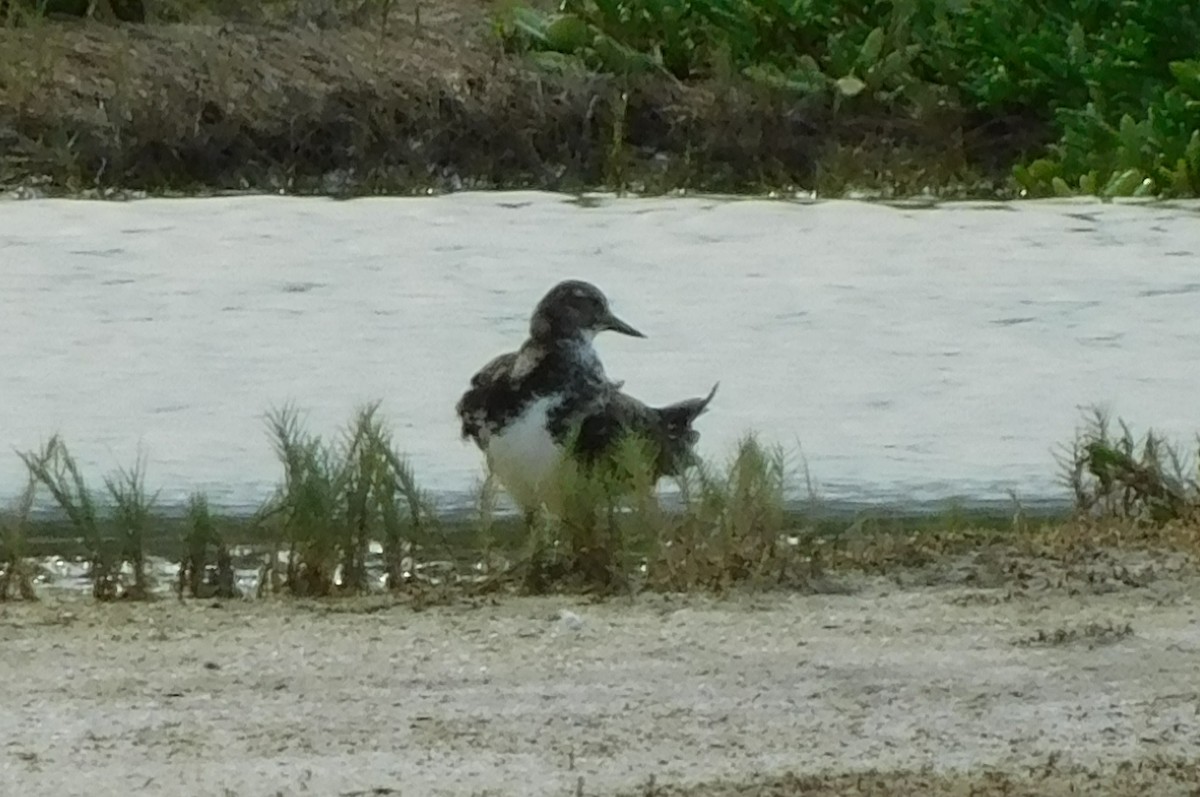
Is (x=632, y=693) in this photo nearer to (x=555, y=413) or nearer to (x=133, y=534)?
(x=133, y=534)

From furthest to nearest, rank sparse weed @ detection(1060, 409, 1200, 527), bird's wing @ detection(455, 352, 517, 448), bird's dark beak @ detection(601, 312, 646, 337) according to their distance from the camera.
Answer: bird's dark beak @ detection(601, 312, 646, 337) < bird's wing @ detection(455, 352, 517, 448) < sparse weed @ detection(1060, 409, 1200, 527)

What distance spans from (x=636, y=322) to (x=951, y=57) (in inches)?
209

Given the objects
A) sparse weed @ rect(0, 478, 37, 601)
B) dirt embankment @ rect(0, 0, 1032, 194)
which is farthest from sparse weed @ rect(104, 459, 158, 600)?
dirt embankment @ rect(0, 0, 1032, 194)

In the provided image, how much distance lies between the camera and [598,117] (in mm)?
13617

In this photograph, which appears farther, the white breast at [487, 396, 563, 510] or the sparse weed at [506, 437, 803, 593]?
the white breast at [487, 396, 563, 510]

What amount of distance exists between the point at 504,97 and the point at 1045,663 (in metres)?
8.86

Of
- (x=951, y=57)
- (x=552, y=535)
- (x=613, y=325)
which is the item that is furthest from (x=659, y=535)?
(x=951, y=57)

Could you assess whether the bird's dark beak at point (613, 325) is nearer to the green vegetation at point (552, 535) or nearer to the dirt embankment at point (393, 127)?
the green vegetation at point (552, 535)

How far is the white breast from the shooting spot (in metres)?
6.70

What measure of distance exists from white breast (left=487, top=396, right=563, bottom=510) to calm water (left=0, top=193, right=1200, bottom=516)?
1.68 ft

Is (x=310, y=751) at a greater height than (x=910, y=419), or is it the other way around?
(x=910, y=419)

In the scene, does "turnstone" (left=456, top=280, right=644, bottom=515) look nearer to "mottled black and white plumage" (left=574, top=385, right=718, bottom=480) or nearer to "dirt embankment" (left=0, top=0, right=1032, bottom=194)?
"mottled black and white plumage" (left=574, top=385, right=718, bottom=480)

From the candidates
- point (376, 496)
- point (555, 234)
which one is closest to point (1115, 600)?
point (376, 496)

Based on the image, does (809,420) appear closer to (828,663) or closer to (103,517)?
(103,517)
